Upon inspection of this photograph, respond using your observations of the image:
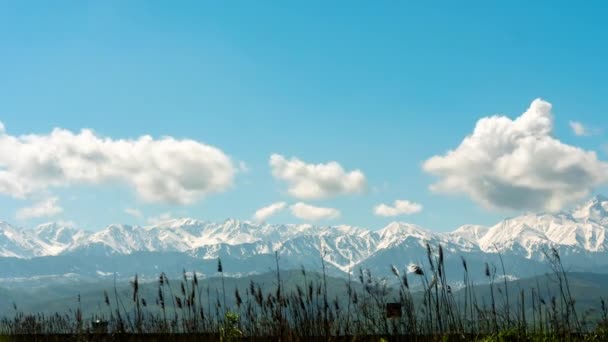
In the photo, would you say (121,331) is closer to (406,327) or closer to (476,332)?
(406,327)

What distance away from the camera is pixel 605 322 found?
6.93 metres

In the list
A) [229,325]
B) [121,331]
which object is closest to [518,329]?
[229,325]

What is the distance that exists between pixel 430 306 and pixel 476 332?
1440mm

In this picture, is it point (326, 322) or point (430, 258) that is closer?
point (430, 258)

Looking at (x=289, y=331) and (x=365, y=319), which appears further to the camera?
(x=365, y=319)

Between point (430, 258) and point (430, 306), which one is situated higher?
point (430, 258)

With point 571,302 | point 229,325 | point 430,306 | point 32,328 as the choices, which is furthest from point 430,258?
point 32,328

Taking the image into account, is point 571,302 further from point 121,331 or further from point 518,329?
point 121,331

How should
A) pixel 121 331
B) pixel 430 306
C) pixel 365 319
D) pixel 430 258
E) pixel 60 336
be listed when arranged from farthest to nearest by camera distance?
pixel 60 336 < pixel 121 331 < pixel 365 319 < pixel 430 306 < pixel 430 258

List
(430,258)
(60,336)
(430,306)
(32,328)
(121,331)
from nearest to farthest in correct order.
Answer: (430,258), (430,306), (121,331), (60,336), (32,328)

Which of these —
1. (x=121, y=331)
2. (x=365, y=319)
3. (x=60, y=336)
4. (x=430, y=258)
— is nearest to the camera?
(x=430, y=258)

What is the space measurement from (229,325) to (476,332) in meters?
2.82

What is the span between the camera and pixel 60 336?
9.41 m

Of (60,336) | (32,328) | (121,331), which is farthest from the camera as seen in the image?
(32,328)
